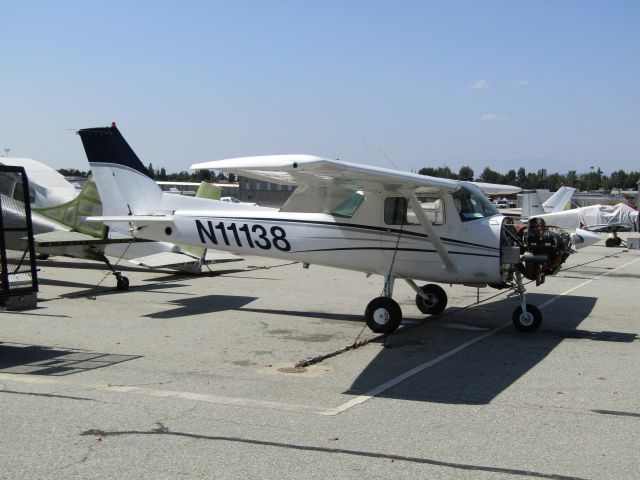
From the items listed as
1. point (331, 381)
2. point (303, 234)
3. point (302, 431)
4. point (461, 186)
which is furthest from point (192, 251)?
point (302, 431)

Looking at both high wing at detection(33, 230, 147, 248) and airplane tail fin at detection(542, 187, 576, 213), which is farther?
airplane tail fin at detection(542, 187, 576, 213)

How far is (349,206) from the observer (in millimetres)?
10945

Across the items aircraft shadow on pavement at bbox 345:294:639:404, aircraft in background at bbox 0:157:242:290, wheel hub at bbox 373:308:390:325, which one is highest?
aircraft in background at bbox 0:157:242:290

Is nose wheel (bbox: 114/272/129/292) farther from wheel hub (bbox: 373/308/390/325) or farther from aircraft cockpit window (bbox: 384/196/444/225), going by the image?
wheel hub (bbox: 373/308/390/325)

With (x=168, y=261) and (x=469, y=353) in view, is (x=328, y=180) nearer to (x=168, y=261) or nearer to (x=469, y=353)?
(x=469, y=353)

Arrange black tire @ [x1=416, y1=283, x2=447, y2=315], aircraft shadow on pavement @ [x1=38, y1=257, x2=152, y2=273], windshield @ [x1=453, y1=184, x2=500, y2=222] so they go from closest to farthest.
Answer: windshield @ [x1=453, y1=184, x2=500, y2=222] → black tire @ [x1=416, y1=283, x2=447, y2=315] → aircraft shadow on pavement @ [x1=38, y1=257, x2=152, y2=273]

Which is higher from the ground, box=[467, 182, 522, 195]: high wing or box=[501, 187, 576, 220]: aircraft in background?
box=[467, 182, 522, 195]: high wing

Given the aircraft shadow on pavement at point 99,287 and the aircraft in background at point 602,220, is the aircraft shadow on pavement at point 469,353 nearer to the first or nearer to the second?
the aircraft shadow on pavement at point 99,287

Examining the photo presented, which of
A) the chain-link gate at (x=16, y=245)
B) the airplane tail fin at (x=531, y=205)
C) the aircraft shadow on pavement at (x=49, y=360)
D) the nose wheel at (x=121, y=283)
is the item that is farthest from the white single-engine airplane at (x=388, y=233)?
the airplane tail fin at (x=531, y=205)

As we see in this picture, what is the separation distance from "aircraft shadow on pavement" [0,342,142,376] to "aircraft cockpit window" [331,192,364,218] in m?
4.09

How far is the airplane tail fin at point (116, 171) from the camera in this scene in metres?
13.0

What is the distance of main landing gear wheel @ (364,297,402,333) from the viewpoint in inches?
388

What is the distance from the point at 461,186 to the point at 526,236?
124 centimetres

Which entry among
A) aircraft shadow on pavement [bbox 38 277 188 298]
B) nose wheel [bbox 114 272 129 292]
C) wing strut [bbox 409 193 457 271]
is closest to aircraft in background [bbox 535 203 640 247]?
aircraft shadow on pavement [bbox 38 277 188 298]
